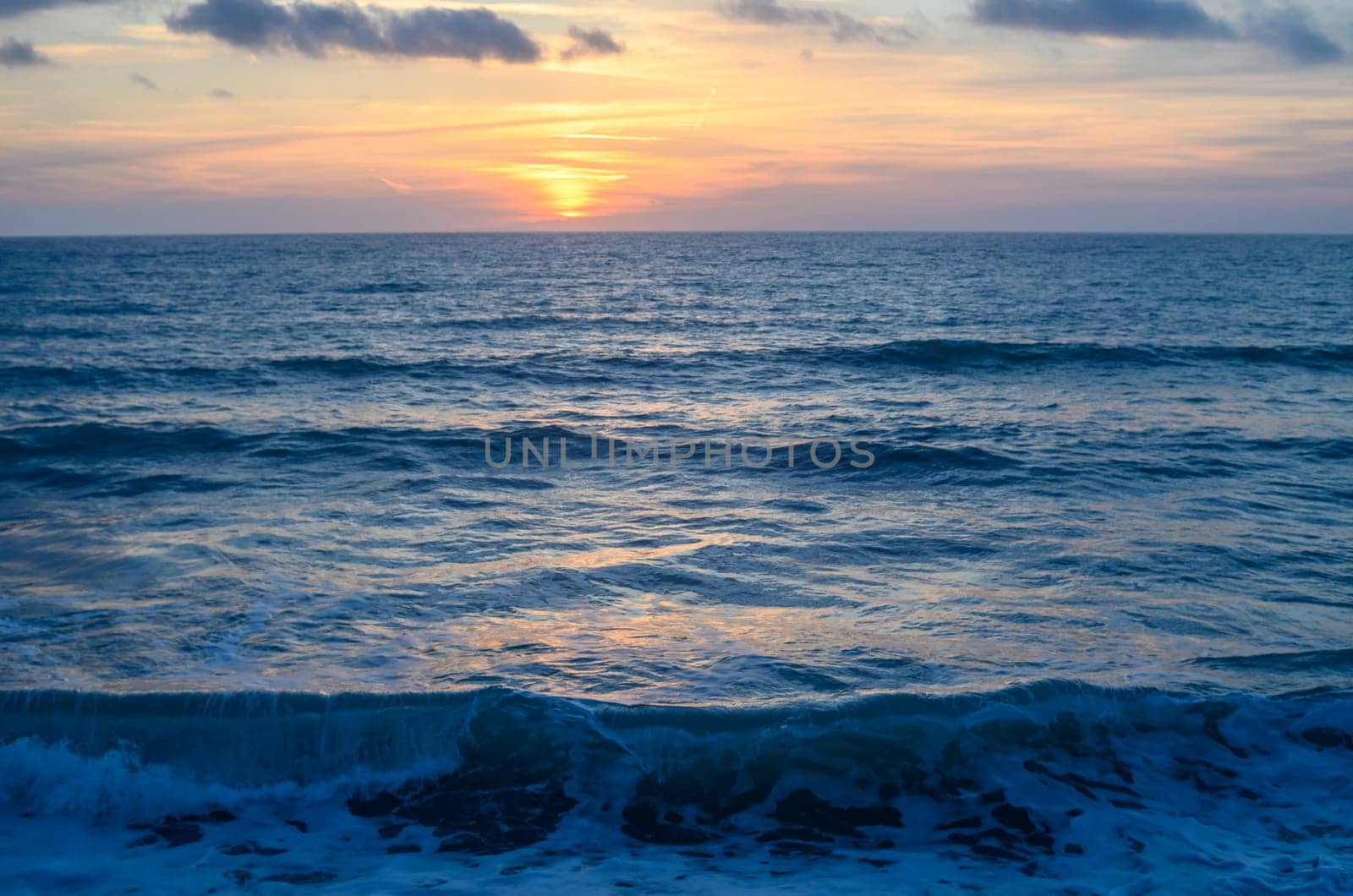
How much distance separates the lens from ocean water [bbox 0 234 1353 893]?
564 cm

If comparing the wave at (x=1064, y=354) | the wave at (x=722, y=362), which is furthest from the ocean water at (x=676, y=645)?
the wave at (x=1064, y=354)

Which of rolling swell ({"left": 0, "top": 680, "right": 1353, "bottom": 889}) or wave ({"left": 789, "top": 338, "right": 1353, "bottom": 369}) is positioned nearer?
rolling swell ({"left": 0, "top": 680, "right": 1353, "bottom": 889})

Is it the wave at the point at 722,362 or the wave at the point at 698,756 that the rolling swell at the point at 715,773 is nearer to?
the wave at the point at 698,756

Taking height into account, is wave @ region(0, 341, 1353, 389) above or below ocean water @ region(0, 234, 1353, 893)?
above

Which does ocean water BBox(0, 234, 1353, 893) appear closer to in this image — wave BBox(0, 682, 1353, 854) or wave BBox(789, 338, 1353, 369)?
wave BBox(0, 682, 1353, 854)

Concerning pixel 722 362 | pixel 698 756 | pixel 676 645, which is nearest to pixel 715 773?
pixel 698 756

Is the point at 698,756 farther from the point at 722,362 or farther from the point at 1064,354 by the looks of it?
the point at 1064,354

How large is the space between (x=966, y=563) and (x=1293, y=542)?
383 centimetres

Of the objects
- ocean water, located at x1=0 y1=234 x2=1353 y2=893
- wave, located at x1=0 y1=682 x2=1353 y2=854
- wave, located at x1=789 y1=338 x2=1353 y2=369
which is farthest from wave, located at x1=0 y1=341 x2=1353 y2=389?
wave, located at x1=0 y1=682 x2=1353 y2=854

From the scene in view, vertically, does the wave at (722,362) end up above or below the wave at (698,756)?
above

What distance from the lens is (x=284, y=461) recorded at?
1491 centimetres

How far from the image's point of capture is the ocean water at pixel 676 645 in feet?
18.5

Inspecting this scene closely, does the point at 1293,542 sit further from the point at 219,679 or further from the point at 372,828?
the point at 219,679

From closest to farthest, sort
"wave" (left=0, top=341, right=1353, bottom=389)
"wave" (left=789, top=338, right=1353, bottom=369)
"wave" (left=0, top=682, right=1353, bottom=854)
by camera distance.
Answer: "wave" (left=0, top=682, right=1353, bottom=854) < "wave" (left=0, top=341, right=1353, bottom=389) < "wave" (left=789, top=338, right=1353, bottom=369)
